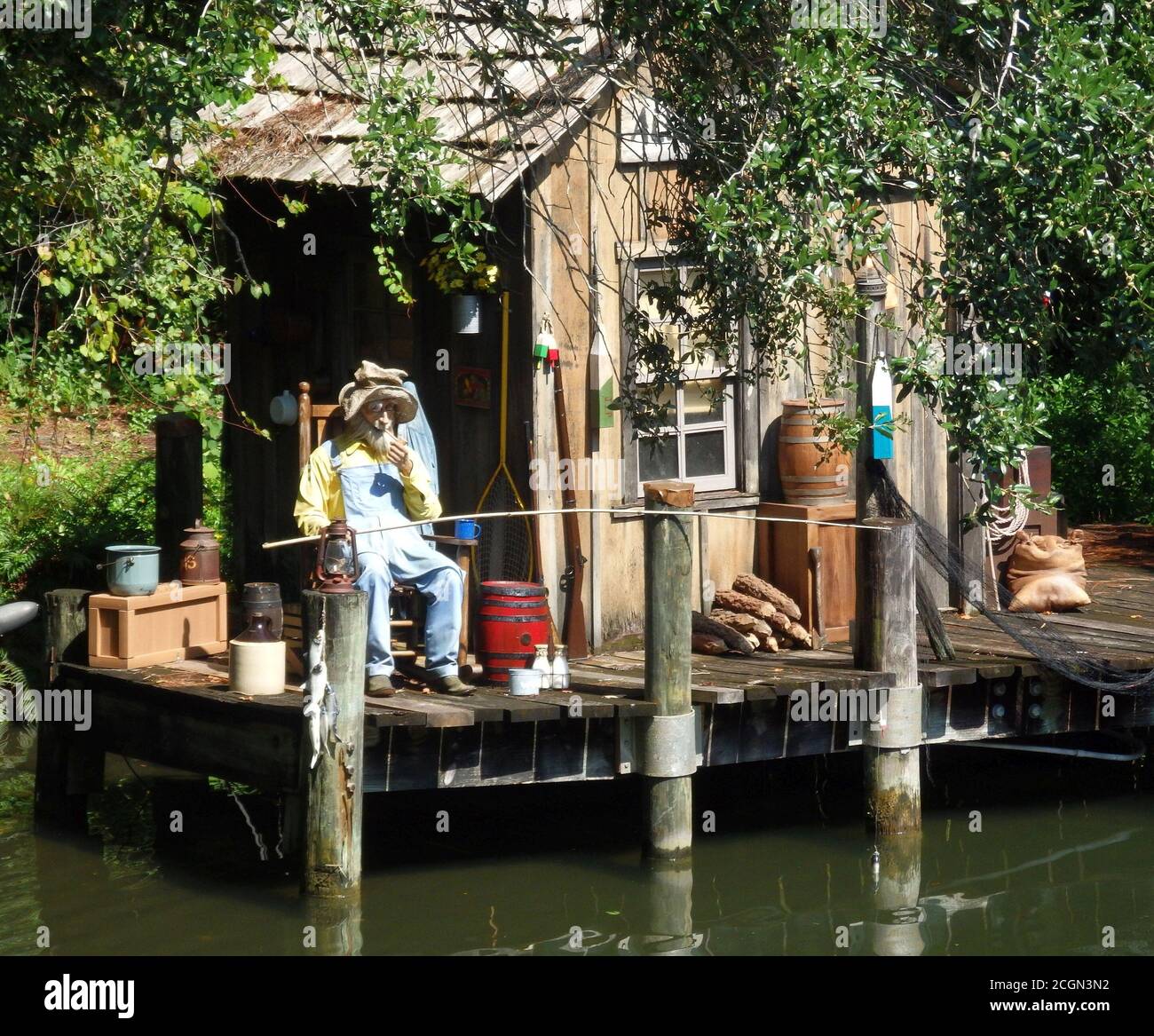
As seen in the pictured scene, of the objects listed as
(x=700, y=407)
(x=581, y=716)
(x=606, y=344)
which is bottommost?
(x=581, y=716)

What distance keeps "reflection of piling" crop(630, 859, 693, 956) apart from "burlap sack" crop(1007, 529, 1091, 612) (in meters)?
3.45

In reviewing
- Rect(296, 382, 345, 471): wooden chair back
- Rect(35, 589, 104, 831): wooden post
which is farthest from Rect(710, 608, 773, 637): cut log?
Rect(35, 589, 104, 831): wooden post

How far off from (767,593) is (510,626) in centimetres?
198

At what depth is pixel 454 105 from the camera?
10.2 m

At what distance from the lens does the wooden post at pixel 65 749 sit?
9.86 meters

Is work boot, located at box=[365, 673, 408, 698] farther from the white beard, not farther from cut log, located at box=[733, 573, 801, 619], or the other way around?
cut log, located at box=[733, 573, 801, 619]

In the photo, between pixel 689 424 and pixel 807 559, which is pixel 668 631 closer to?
pixel 807 559

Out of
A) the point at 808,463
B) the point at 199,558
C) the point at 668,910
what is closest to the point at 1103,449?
the point at 808,463

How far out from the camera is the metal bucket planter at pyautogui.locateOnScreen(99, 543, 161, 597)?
954cm

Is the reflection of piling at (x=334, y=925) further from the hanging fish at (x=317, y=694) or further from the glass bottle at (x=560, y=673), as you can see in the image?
the glass bottle at (x=560, y=673)

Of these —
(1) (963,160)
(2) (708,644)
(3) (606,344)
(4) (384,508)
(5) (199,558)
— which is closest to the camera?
(1) (963,160)

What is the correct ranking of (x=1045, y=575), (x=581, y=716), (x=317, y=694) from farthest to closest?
(x=1045, y=575), (x=581, y=716), (x=317, y=694)

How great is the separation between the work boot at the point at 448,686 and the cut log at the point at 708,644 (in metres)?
1.77
